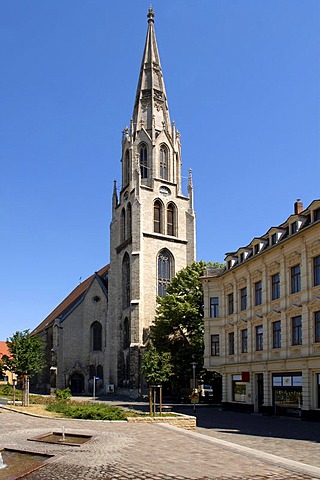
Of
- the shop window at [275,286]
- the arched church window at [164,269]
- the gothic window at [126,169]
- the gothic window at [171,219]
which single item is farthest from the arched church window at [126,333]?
the shop window at [275,286]

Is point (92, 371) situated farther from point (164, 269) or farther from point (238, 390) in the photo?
point (238, 390)

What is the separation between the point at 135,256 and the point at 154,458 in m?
52.6

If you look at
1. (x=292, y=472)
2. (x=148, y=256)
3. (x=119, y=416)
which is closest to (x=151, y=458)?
(x=292, y=472)

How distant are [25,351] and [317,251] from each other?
23.7 m

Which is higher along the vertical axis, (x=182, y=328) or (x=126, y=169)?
(x=126, y=169)

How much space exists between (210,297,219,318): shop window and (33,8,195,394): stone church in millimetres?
22529

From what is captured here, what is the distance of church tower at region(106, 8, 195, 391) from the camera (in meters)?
66.8

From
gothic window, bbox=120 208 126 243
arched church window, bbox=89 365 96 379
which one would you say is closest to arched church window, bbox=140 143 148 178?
gothic window, bbox=120 208 126 243

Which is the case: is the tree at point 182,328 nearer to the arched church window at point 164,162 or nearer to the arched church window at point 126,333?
the arched church window at point 126,333

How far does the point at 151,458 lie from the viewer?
49.1 ft

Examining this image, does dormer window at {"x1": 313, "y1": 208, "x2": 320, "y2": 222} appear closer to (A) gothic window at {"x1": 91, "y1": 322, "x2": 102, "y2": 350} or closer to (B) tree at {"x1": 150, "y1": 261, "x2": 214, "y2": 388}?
(B) tree at {"x1": 150, "y1": 261, "x2": 214, "y2": 388}

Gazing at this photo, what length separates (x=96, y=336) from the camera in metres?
75.9

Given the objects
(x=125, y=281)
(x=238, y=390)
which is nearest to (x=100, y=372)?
(x=125, y=281)

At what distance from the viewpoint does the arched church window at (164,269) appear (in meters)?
68.9
